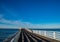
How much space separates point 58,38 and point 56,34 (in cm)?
81

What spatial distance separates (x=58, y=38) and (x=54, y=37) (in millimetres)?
1166

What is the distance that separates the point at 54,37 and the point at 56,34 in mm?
834

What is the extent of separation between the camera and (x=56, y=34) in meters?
25.7

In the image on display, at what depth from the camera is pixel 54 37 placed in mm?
26250

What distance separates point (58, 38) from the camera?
2519 centimetres
